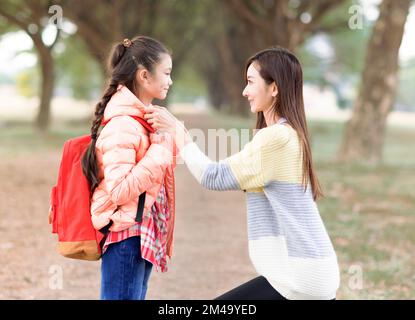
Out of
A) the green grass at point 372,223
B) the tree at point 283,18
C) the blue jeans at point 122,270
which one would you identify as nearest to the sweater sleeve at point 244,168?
the blue jeans at point 122,270

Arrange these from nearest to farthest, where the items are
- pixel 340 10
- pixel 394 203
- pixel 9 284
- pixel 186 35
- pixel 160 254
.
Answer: pixel 160 254
pixel 9 284
pixel 394 203
pixel 340 10
pixel 186 35

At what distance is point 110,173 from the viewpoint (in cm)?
283

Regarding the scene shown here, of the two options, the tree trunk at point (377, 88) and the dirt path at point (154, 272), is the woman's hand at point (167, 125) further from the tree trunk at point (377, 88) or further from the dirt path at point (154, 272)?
the tree trunk at point (377, 88)

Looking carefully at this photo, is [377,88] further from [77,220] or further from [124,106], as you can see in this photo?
[77,220]

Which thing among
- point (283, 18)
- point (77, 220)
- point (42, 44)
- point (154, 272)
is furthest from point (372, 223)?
point (42, 44)

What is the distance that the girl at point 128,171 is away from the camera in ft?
9.31

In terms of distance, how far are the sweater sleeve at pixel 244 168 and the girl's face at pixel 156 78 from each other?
0.46 m

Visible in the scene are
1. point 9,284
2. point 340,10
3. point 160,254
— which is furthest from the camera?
point 340,10

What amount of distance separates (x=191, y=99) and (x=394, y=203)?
4805 inches

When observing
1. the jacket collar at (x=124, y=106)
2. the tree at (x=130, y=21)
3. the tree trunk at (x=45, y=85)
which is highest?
the tree at (x=130, y=21)

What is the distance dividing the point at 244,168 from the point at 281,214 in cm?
26

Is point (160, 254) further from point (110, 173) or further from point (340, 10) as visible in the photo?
point (340, 10)

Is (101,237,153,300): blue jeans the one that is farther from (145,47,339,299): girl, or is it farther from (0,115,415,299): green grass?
(0,115,415,299): green grass

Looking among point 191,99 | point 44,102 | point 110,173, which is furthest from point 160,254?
point 191,99
